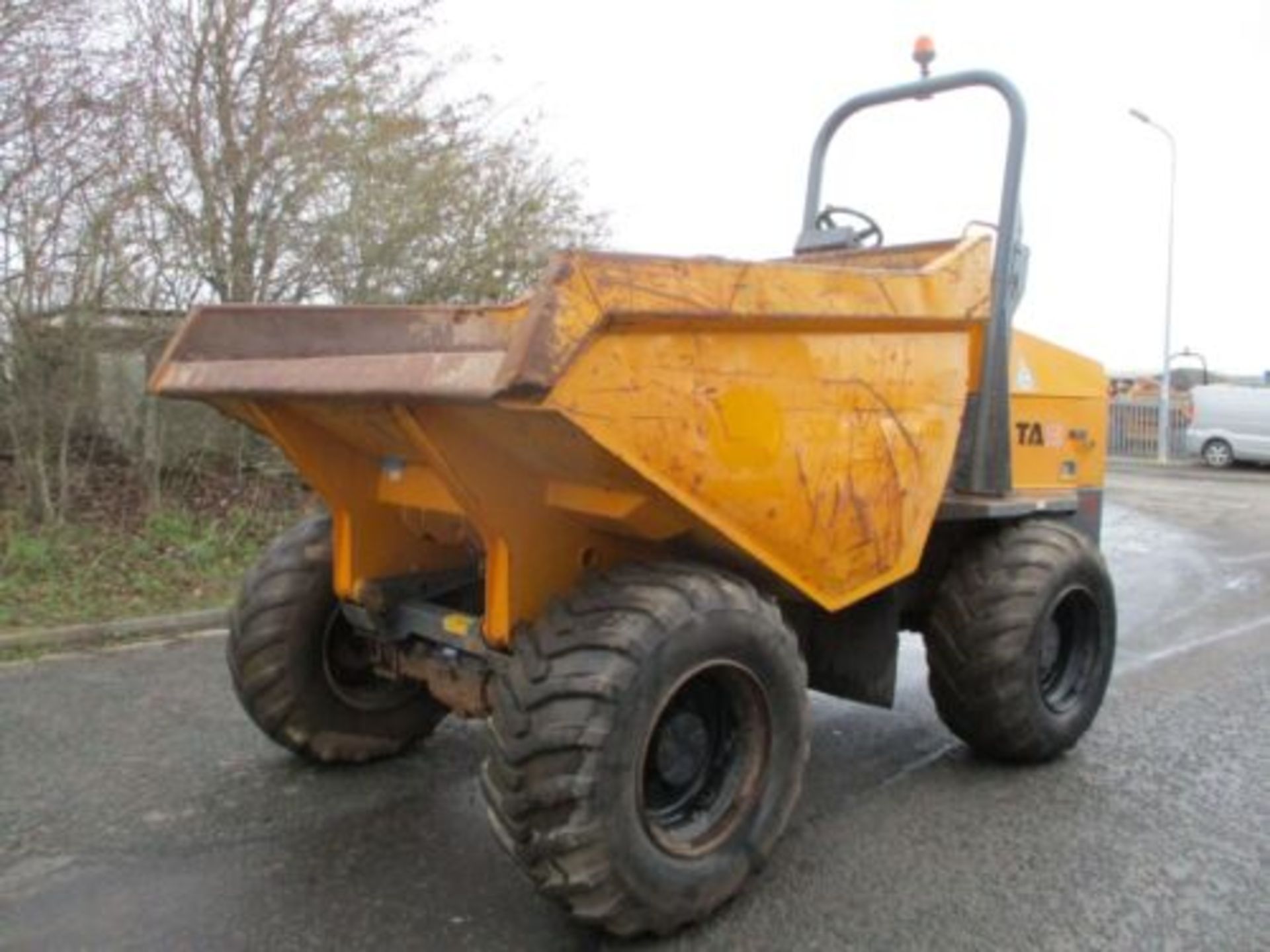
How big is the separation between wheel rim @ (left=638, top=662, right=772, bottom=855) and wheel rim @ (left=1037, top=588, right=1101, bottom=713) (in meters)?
1.84

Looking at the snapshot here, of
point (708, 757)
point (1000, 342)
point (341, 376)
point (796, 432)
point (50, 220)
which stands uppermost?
point (50, 220)

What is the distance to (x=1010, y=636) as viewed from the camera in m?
4.30

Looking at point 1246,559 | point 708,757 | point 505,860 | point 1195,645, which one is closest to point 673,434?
point 708,757

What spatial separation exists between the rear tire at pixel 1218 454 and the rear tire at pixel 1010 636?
21.5 meters

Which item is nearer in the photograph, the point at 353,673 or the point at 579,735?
the point at 579,735

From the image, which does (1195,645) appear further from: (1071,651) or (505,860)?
(505,860)

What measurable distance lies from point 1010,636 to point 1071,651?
2.30 ft

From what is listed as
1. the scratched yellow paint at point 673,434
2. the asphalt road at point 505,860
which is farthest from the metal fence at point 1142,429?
the scratched yellow paint at point 673,434

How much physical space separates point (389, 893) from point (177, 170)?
270 inches

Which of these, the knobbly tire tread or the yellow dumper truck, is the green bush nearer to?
the yellow dumper truck

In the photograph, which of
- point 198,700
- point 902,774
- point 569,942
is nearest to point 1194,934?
point 902,774

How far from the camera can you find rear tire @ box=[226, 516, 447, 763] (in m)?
4.10

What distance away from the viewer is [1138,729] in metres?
5.12

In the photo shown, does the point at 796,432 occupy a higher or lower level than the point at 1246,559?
higher
